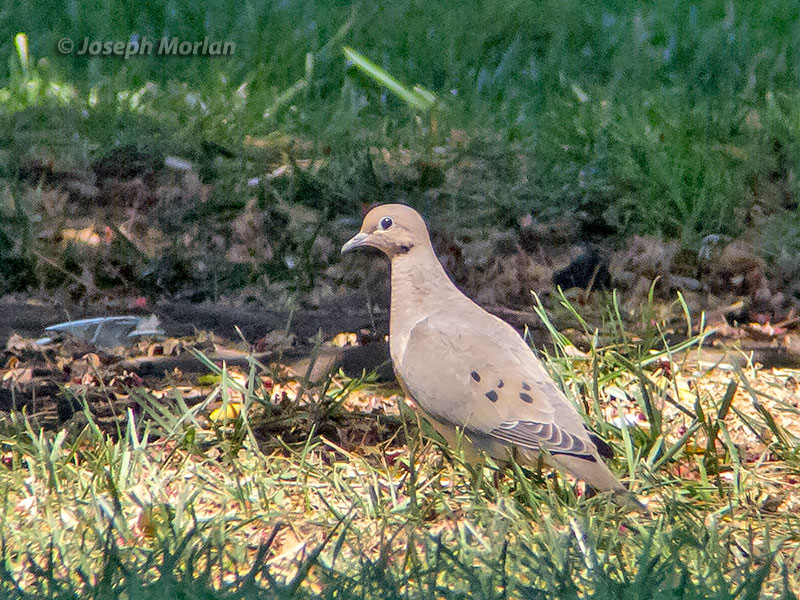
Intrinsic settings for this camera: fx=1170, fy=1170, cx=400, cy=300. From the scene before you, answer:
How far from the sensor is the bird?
3453 mm

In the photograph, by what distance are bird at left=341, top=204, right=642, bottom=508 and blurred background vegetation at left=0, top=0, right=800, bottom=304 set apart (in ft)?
4.15

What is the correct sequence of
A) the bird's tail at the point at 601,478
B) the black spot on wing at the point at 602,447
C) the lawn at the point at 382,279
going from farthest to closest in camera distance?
the black spot on wing at the point at 602,447 → the bird's tail at the point at 601,478 → the lawn at the point at 382,279

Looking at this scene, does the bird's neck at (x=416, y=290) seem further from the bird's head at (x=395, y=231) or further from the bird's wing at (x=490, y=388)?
the bird's wing at (x=490, y=388)

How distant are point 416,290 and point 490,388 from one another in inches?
22.5

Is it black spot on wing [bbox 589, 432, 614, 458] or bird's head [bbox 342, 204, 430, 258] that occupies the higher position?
bird's head [bbox 342, 204, 430, 258]

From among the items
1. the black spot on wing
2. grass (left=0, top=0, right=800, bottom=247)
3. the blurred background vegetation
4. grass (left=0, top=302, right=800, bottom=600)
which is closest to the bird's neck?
grass (left=0, top=302, right=800, bottom=600)

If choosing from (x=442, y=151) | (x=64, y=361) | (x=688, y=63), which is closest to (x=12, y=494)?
(x=64, y=361)

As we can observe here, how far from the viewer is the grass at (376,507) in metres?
3.00

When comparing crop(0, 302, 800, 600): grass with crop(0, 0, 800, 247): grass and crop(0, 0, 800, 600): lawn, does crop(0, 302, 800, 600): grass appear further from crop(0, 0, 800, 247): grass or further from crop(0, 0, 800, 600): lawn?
crop(0, 0, 800, 247): grass

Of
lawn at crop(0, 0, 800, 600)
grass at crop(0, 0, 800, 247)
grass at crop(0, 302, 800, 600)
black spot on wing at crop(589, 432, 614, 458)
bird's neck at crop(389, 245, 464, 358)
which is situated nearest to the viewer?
grass at crop(0, 302, 800, 600)

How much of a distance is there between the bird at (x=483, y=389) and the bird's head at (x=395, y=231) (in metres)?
0.13

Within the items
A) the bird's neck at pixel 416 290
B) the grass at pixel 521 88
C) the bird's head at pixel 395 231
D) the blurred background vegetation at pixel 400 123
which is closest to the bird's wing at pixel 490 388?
the bird's neck at pixel 416 290

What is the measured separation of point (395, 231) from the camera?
4.08 metres

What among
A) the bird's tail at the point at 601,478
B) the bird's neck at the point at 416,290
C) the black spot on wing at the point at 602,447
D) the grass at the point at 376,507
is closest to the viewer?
the grass at the point at 376,507
